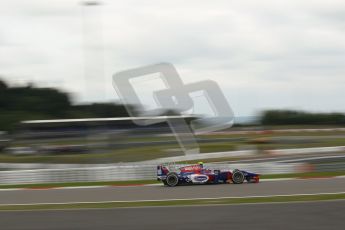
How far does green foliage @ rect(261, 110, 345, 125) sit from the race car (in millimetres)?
43656

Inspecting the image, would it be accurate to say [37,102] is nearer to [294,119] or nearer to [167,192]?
[294,119]

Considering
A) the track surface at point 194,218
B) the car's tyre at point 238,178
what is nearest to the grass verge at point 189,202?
the track surface at point 194,218

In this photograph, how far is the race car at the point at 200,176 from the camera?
1398 cm

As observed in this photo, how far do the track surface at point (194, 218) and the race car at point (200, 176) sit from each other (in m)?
4.64

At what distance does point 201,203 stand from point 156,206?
2.84 ft

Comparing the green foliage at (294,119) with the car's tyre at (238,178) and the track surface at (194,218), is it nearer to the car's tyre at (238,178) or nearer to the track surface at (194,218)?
the car's tyre at (238,178)

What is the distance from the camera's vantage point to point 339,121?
61.2 m

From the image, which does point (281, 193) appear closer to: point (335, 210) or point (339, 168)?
point (335, 210)

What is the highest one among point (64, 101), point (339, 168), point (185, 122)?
point (64, 101)

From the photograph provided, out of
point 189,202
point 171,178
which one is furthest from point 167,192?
point 189,202

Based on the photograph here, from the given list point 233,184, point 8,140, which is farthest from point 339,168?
point 8,140

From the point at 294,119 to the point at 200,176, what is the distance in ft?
153

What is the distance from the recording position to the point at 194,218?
7914 millimetres

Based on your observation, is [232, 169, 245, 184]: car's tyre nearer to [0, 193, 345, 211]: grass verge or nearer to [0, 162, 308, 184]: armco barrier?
[0, 162, 308, 184]: armco barrier
